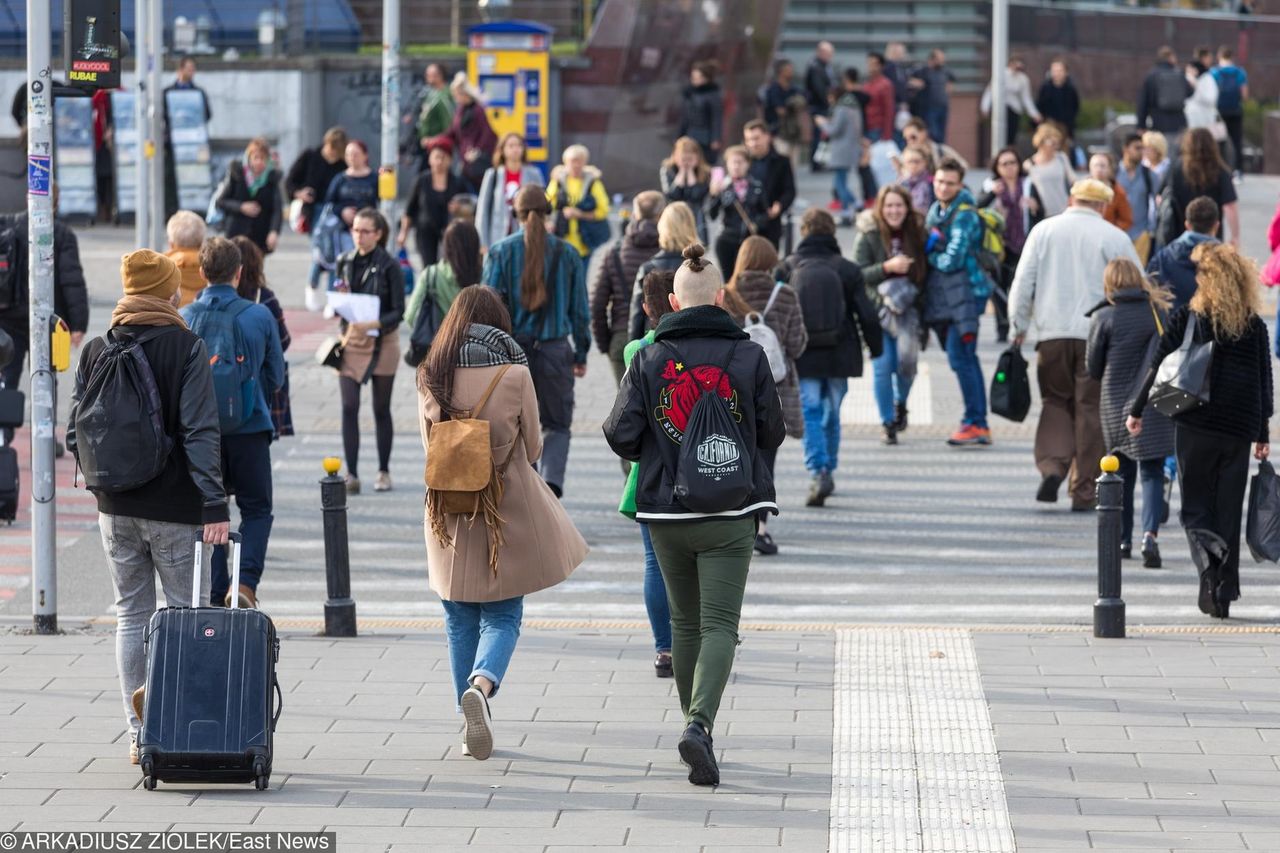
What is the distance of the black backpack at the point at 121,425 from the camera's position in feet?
23.4

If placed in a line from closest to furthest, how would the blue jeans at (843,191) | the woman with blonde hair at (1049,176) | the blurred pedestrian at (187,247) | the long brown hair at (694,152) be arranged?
the blurred pedestrian at (187,247), the long brown hair at (694,152), the woman with blonde hair at (1049,176), the blue jeans at (843,191)

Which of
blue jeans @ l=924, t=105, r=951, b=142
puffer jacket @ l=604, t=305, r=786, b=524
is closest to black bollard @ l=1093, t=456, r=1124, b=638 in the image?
puffer jacket @ l=604, t=305, r=786, b=524

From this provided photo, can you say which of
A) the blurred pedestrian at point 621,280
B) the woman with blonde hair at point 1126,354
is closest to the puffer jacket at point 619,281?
the blurred pedestrian at point 621,280

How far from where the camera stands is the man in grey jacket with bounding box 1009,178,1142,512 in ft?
40.7

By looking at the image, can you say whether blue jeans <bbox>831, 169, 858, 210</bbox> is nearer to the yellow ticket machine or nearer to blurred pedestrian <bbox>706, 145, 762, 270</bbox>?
the yellow ticket machine

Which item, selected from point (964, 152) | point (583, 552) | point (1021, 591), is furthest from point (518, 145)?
point (964, 152)

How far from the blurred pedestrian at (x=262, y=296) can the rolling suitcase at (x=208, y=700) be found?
10.5 ft

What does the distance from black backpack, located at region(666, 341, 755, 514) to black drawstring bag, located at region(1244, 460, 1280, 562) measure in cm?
358

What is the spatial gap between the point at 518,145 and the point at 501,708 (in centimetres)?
914

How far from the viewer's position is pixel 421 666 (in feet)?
29.4

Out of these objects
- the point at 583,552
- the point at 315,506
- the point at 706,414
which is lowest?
the point at 315,506

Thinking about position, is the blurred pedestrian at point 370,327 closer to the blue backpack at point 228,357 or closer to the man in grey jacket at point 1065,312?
the blue backpack at point 228,357

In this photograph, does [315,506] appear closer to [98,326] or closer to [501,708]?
[501,708]

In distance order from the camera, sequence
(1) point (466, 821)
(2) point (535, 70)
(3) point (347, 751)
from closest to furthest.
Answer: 1. (1) point (466, 821)
2. (3) point (347, 751)
3. (2) point (535, 70)
